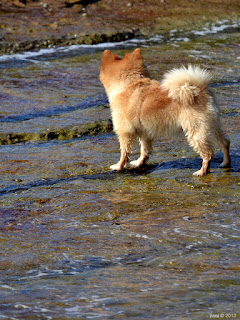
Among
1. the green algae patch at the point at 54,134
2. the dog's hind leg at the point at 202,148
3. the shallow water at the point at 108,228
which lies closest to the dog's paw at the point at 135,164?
the shallow water at the point at 108,228

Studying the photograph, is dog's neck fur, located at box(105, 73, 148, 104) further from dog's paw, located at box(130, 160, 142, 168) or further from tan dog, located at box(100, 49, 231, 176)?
dog's paw, located at box(130, 160, 142, 168)

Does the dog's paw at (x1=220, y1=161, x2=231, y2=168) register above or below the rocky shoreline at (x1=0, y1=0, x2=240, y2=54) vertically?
below

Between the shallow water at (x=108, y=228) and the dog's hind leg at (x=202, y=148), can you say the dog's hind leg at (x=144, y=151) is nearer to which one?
the shallow water at (x=108, y=228)

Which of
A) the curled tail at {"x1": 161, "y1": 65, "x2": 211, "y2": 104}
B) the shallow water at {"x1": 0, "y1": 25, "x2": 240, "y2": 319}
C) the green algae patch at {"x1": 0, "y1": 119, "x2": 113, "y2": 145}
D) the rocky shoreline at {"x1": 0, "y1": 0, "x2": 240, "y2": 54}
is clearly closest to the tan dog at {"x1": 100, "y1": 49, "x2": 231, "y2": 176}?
the curled tail at {"x1": 161, "y1": 65, "x2": 211, "y2": 104}

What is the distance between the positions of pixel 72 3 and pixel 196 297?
13.5 m

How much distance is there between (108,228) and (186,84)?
72.5 inches

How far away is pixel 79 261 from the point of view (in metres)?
3.86

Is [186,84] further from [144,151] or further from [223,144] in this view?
[144,151]

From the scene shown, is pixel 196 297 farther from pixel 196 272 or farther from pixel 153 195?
pixel 153 195

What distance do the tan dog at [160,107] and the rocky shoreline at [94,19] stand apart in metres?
6.75

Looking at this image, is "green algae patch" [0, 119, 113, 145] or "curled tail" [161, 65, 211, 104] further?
"green algae patch" [0, 119, 113, 145]

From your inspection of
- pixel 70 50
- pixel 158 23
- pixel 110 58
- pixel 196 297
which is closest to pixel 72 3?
pixel 158 23

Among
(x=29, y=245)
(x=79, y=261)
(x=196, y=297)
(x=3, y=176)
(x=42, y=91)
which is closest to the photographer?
(x=196, y=297)

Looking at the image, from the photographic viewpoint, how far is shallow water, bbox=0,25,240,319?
3.24m
